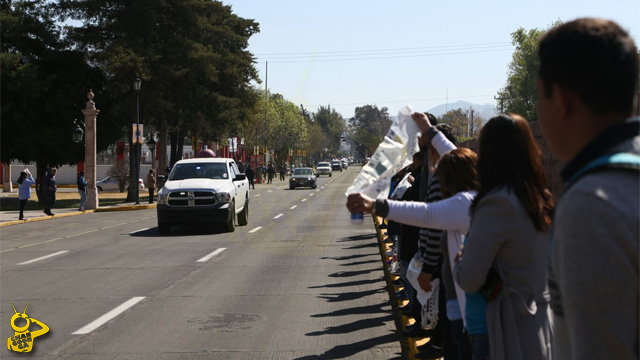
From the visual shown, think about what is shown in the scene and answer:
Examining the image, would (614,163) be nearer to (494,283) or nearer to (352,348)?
(494,283)

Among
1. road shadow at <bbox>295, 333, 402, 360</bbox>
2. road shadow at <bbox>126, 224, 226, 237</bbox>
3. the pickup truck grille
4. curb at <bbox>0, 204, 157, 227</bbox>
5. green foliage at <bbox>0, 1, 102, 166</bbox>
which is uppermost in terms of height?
green foliage at <bbox>0, 1, 102, 166</bbox>

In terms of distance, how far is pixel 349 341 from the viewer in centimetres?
780

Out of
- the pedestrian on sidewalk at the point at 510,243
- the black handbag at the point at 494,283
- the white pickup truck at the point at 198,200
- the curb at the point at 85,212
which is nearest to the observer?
the pedestrian on sidewalk at the point at 510,243

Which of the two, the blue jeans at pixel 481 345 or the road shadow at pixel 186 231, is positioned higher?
the blue jeans at pixel 481 345

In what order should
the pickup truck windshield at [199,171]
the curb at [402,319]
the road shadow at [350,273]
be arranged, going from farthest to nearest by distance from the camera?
the pickup truck windshield at [199,171]
the road shadow at [350,273]
the curb at [402,319]

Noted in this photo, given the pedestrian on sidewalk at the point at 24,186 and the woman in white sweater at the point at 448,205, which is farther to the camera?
the pedestrian on sidewalk at the point at 24,186

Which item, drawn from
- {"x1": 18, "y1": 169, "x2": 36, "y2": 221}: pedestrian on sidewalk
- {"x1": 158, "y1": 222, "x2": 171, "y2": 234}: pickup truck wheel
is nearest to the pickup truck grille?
{"x1": 158, "y1": 222, "x2": 171, "y2": 234}: pickup truck wheel

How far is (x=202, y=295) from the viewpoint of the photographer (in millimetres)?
10766

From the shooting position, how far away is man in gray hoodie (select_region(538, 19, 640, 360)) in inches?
62.6

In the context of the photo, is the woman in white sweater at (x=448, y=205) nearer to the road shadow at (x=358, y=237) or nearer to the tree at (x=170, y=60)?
the road shadow at (x=358, y=237)

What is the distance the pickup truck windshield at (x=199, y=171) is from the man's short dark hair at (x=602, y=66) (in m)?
20.8

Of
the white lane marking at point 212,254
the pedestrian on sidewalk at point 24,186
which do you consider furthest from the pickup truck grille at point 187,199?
the pedestrian on sidewalk at point 24,186
